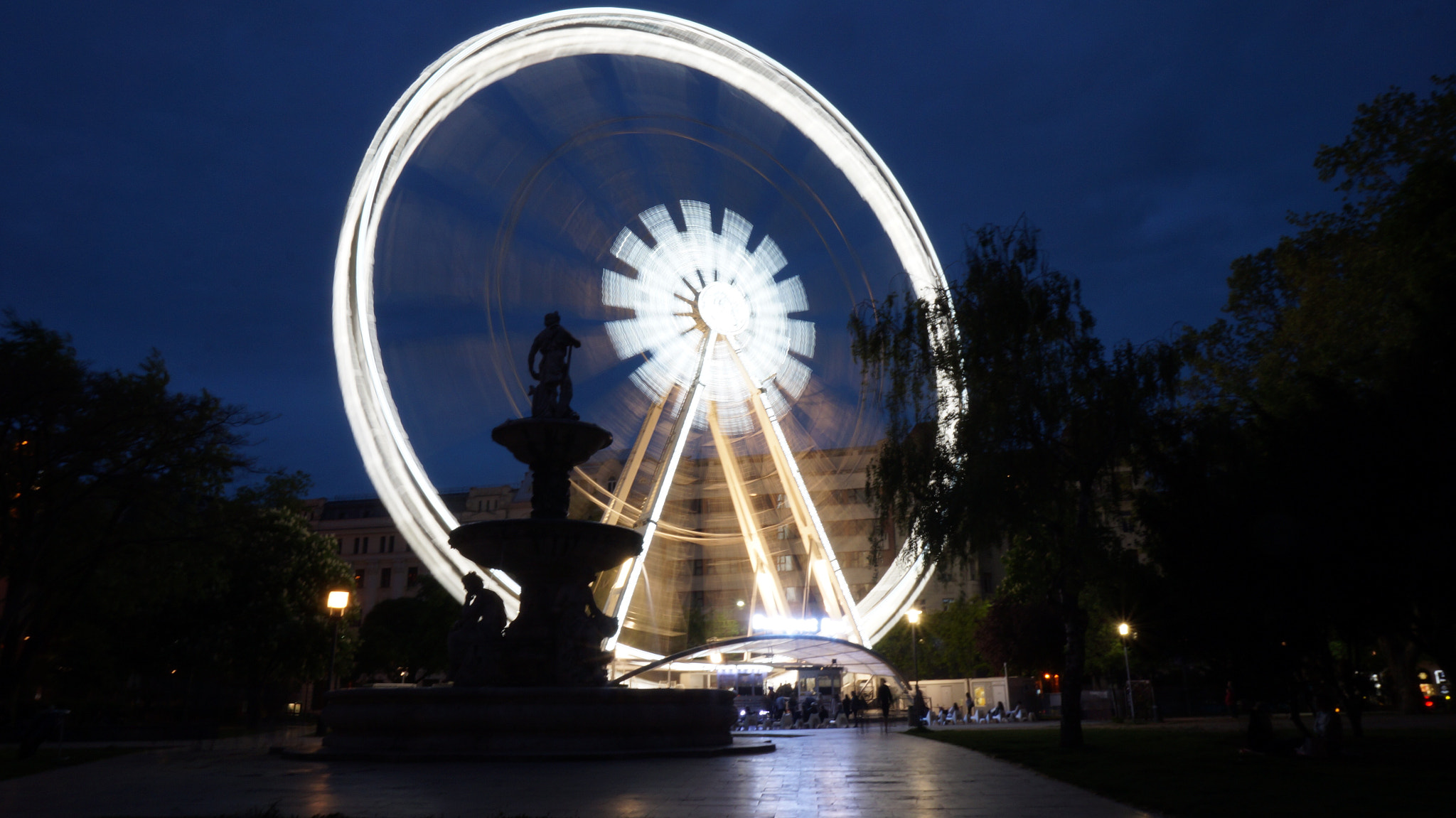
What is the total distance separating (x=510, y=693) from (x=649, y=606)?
2051cm

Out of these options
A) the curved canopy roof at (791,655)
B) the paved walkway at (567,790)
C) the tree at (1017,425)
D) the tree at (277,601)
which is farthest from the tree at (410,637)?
the paved walkway at (567,790)

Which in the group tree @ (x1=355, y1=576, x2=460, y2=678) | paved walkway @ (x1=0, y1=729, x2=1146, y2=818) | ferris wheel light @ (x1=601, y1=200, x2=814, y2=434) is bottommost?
paved walkway @ (x1=0, y1=729, x2=1146, y2=818)

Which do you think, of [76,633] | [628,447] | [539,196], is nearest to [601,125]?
[539,196]

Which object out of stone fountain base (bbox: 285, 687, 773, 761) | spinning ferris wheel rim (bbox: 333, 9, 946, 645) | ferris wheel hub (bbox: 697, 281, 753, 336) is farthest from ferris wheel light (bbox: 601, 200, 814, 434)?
stone fountain base (bbox: 285, 687, 773, 761)

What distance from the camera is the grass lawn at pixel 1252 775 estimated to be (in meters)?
7.00

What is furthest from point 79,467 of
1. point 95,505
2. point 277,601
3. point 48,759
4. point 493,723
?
point 277,601

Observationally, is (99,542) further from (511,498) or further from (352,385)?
(511,498)

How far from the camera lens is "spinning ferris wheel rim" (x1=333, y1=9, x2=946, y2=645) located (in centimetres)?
1898

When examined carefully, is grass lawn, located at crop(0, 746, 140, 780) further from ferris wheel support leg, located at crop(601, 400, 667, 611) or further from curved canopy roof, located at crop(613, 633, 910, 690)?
curved canopy roof, located at crop(613, 633, 910, 690)

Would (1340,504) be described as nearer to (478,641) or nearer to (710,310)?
(478,641)

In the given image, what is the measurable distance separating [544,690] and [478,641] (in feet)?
7.36

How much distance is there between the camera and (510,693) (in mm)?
11398

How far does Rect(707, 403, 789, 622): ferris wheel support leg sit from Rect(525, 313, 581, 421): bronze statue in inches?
392

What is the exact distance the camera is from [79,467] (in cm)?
1964
